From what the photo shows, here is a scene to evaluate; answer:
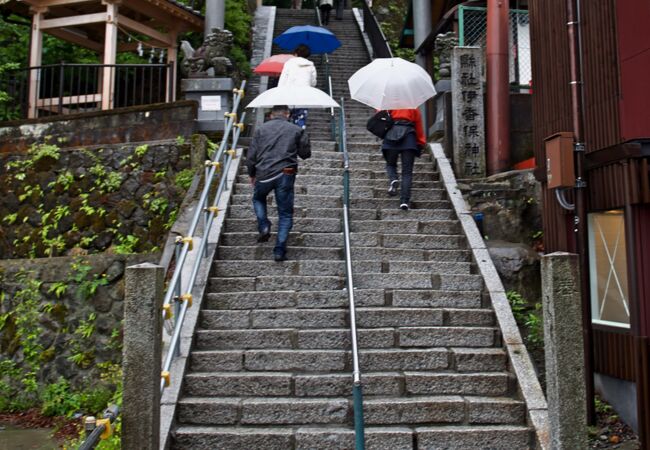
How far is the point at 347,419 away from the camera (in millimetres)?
5020

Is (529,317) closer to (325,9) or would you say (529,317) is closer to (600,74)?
(600,74)

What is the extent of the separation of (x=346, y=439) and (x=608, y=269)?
3.49m

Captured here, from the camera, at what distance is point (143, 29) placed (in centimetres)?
1349

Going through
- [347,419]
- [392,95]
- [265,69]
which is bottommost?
A: [347,419]

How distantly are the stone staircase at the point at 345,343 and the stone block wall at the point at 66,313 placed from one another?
73.7 inches

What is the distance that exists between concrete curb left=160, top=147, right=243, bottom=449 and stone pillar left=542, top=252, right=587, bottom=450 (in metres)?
2.89

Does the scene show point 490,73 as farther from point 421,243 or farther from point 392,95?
point 421,243

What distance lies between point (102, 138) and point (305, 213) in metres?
4.55

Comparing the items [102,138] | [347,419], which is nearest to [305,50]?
[102,138]

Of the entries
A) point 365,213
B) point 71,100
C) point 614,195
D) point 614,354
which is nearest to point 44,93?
point 71,100

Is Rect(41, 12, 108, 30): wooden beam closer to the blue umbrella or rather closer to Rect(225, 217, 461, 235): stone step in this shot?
the blue umbrella

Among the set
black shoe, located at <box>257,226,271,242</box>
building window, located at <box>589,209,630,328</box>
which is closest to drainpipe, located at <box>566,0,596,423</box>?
building window, located at <box>589,209,630,328</box>

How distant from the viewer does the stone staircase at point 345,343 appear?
4.89 metres

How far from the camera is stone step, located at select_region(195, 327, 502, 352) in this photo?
577 cm
